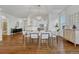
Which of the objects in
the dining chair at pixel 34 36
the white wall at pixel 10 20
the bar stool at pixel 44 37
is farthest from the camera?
the dining chair at pixel 34 36

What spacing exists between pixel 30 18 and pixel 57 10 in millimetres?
1100

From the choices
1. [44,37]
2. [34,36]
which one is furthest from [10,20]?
[44,37]

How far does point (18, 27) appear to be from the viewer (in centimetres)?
538

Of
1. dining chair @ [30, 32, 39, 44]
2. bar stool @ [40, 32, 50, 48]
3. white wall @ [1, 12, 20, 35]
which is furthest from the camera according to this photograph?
dining chair @ [30, 32, 39, 44]

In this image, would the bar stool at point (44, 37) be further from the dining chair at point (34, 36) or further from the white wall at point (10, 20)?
the white wall at point (10, 20)

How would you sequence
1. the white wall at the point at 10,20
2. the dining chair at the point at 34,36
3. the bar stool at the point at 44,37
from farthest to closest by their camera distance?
the dining chair at the point at 34,36
the bar stool at the point at 44,37
the white wall at the point at 10,20

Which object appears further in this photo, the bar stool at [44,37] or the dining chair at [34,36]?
the dining chair at [34,36]

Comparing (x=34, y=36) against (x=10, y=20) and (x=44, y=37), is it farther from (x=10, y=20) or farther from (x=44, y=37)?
(x=10, y=20)

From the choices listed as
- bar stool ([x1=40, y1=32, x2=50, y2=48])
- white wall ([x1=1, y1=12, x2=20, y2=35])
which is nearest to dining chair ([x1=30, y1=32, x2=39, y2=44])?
bar stool ([x1=40, y1=32, x2=50, y2=48])

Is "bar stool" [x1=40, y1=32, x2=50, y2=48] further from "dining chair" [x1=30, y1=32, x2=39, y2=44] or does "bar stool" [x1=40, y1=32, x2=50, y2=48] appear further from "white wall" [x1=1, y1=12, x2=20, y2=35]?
"white wall" [x1=1, y1=12, x2=20, y2=35]

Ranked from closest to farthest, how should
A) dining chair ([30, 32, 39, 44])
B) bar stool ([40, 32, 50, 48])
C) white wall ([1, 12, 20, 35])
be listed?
white wall ([1, 12, 20, 35]) < bar stool ([40, 32, 50, 48]) < dining chair ([30, 32, 39, 44])

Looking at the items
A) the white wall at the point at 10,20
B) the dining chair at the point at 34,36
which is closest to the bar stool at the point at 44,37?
the dining chair at the point at 34,36

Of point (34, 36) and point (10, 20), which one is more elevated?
point (10, 20)
